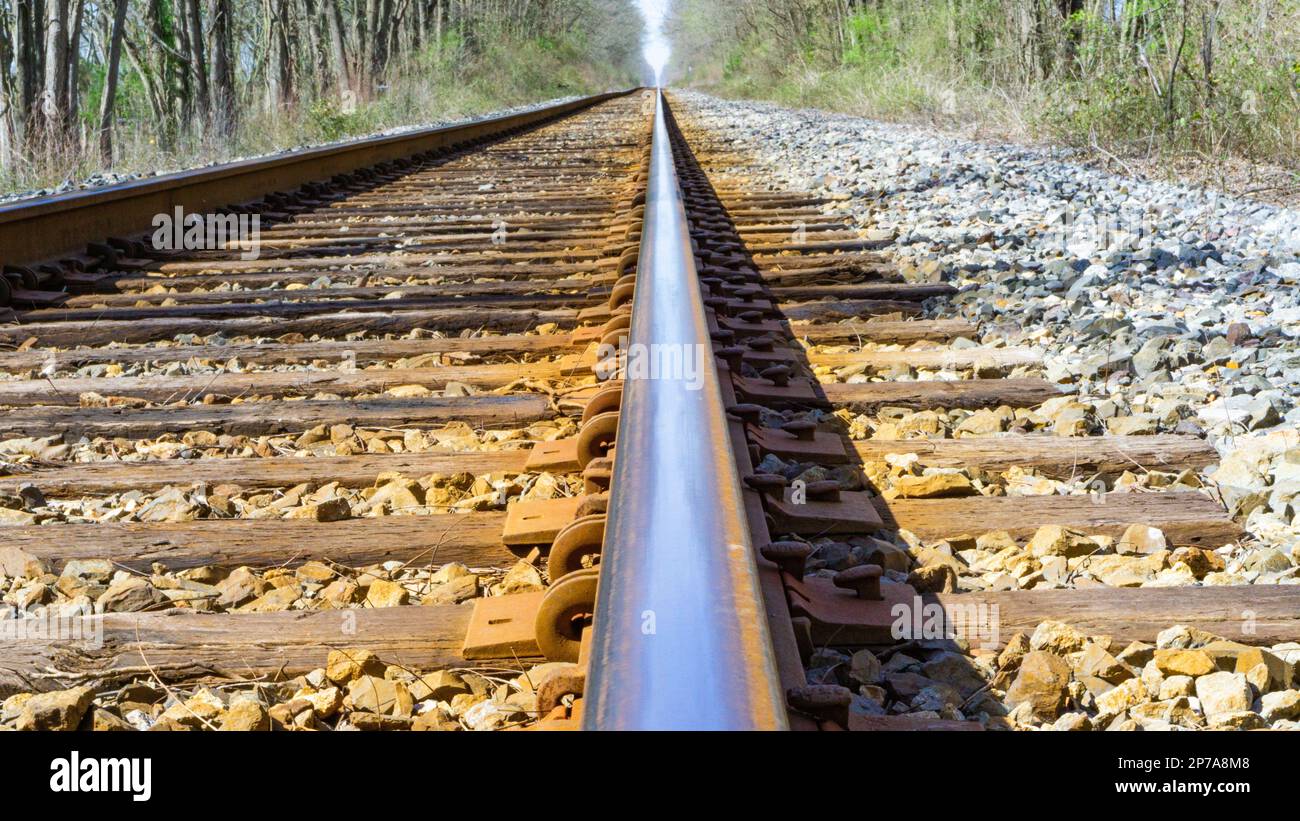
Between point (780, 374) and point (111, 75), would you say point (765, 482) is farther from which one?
point (111, 75)

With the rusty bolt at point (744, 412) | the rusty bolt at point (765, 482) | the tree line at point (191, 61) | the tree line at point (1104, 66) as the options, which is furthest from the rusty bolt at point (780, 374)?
the tree line at point (191, 61)

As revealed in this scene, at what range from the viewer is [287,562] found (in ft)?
5.95

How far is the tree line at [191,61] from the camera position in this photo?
11.7 meters

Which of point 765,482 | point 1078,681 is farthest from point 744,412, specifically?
point 1078,681

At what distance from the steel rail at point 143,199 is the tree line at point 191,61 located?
3093 mm

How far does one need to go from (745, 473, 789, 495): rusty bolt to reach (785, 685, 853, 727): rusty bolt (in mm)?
604

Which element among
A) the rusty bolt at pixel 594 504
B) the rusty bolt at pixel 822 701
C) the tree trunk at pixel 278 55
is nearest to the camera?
the rusty bolt at pixel 822 701

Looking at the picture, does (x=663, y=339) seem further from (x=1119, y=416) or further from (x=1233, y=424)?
(x=1233, y=424)

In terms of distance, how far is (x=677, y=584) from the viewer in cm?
124

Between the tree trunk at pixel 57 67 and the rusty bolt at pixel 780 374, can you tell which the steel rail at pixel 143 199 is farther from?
the tree trunk at pixel 57 67

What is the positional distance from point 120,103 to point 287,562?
28.2 m

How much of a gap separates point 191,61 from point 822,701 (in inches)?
702

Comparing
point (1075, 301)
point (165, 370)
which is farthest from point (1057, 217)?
point (165, 370)

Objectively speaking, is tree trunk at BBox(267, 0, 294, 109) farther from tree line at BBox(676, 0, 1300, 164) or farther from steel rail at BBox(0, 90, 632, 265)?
steel rail at BBox(0, 90, 632, 265)
